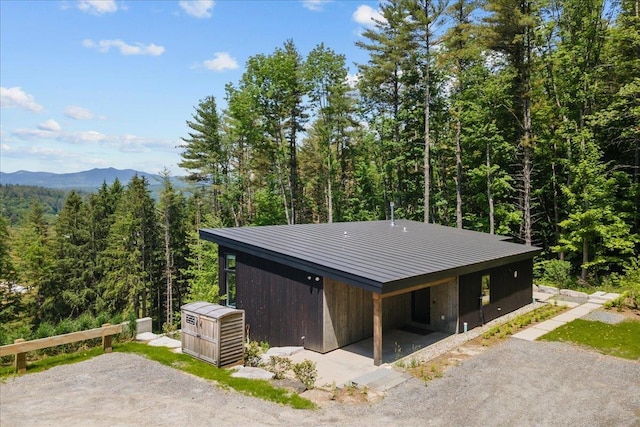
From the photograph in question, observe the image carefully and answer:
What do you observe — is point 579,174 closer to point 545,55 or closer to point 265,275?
point 545,55

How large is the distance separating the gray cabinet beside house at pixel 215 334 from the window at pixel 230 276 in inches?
98.1

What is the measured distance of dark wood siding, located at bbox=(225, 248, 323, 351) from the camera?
983 cm

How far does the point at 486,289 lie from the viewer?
41.4ft

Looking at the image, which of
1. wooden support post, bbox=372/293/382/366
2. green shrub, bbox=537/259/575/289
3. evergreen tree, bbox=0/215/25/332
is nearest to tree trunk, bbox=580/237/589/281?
green shrub, bbox=537/259/575/289

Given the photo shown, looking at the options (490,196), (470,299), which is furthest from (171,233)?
(470,299)

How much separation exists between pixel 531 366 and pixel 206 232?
9033mm

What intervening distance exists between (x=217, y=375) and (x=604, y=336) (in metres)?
9.93

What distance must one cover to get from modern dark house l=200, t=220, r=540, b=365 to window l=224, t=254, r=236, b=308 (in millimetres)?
30

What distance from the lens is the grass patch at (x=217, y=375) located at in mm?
6895

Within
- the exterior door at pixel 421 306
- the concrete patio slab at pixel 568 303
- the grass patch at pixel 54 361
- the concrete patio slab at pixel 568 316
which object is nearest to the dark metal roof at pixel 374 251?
the exterior door at pixel 421 306

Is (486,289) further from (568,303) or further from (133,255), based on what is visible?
(133,255)

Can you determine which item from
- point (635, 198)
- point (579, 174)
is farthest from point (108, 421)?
point (635, 198)

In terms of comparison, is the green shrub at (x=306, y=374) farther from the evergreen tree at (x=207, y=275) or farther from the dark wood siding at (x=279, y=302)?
the evergreen tree at (x=207, y=275)

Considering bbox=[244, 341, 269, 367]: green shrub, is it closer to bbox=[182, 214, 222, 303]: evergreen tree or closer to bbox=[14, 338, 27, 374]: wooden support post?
bbox=[14, 338, 27, 374]: wooden support post
